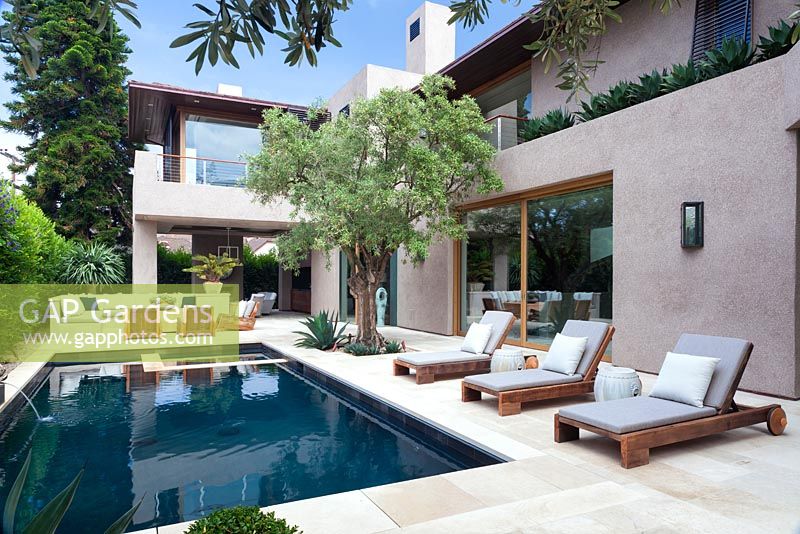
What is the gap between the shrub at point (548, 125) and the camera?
33.0ft

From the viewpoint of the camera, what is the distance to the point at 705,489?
3.85 metres

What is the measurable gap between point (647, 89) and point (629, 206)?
5.87ft

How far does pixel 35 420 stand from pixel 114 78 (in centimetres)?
2342

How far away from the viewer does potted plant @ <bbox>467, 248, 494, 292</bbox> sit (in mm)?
12047

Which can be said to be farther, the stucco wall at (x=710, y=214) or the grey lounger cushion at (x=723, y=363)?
the stucco wall at (x=710, y=214)

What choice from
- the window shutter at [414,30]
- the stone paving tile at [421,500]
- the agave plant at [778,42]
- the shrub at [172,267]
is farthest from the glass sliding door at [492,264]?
the shrub at [172,267]

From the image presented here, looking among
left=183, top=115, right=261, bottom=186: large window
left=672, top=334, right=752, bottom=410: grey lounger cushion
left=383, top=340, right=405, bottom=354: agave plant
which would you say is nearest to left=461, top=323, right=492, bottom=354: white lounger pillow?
left=383, top=340, right=405, bottom=354: agave plant

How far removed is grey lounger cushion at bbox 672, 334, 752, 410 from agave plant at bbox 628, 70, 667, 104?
15.1 feet

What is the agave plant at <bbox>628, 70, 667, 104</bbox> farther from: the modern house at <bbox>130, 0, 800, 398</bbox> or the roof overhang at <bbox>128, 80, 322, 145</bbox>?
the roof overhang at <bbox>128, 80, 322, 145</bbox>

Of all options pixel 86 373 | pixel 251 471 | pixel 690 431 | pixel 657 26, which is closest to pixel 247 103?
pixel 86 373

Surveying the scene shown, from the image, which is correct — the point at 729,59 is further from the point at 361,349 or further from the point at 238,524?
the point at 238,524

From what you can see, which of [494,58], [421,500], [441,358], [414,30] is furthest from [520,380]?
[414,30]

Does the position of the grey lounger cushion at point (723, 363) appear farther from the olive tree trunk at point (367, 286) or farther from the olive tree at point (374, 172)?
the olive tree trunk at point (367, 286)

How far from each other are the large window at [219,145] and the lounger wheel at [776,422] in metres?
14.5
